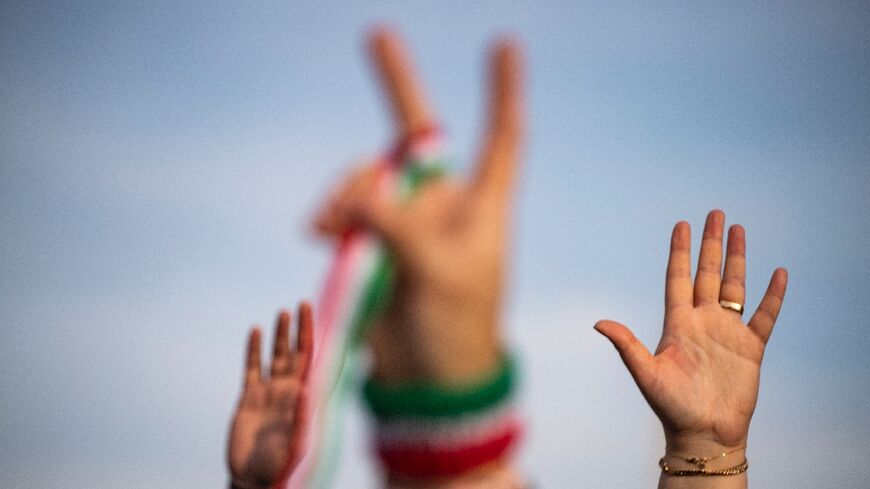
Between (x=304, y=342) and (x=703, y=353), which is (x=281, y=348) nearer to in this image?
(x=304, y=342)

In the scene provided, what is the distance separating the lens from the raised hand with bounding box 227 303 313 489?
0.74 m

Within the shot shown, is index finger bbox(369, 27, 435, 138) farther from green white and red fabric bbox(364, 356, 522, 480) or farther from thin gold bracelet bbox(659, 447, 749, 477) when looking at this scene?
thin gold bracelet bbox(659, 447, 749, 477)

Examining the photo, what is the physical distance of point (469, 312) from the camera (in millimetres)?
653

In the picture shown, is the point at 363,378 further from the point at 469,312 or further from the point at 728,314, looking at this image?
the point at 728,314

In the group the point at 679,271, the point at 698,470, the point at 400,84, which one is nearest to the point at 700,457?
the point at 698,470

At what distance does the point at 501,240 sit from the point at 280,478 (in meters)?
0.27

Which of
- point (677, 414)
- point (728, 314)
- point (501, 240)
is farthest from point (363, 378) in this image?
point (728, 314)

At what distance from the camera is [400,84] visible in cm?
67

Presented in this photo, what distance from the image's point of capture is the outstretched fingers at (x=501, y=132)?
Result: 0.65 metres

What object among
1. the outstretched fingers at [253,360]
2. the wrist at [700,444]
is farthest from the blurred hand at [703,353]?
the outstretched fingers at [253,360]

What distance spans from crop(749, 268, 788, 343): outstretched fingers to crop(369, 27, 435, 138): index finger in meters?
0.89

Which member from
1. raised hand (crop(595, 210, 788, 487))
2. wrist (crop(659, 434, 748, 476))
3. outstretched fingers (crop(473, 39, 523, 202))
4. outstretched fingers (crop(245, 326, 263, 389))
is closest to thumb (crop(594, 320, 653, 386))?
raised hand (crop(595, 210, 788, 487))

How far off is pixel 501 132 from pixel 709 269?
2.58 feet

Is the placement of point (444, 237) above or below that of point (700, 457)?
above
